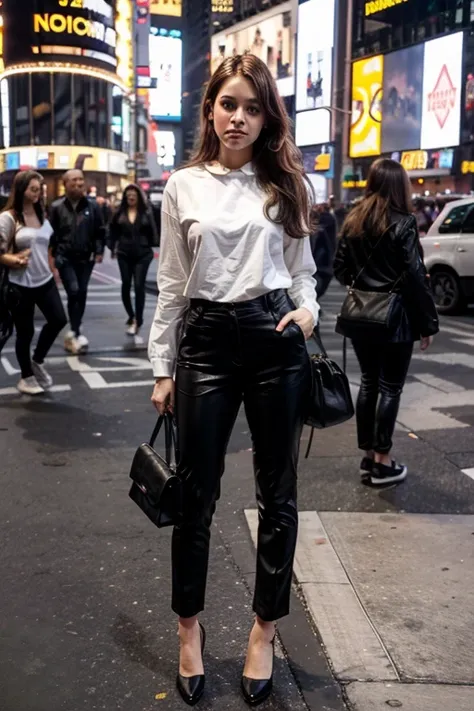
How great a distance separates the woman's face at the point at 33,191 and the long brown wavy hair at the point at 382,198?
3412 millimetres

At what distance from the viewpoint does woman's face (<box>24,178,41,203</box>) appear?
6.93 metres

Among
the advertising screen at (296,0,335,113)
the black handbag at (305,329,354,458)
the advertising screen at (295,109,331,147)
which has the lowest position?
the black handbag at (305,329,354,458)

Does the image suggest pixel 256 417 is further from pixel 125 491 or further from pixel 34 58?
pixel 34 58

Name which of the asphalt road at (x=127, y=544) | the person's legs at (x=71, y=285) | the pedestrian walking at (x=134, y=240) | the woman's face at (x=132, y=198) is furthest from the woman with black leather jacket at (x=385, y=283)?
the woman's face at (x=132, y=198)

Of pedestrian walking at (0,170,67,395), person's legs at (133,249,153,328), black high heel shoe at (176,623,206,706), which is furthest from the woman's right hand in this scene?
black high heel shoe at (176,623,206,706)

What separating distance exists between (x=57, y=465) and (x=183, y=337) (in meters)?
2.87

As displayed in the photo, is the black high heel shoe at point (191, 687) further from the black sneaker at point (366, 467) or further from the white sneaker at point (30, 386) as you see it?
the white sneaker at point (30, 386)

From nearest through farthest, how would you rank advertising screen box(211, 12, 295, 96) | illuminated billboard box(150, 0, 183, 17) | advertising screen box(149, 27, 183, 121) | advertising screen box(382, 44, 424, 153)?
1. advertising screen box(382, 44, 424, 153)
2. advertising screen box(211, 12, 295, 96)
3. advertising screen box(149, 27, 183, 121)
4. illuminated billboard box(150, 0, 183, 17)

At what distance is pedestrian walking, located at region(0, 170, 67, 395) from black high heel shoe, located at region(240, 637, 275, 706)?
4.70m

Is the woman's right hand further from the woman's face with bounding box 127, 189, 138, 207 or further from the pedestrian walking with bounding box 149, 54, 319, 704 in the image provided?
the pedestrian walking with bounding box 149, 54, 319, 704

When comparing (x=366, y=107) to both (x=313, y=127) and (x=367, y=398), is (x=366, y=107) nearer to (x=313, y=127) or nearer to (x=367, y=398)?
(x=313, y=127)

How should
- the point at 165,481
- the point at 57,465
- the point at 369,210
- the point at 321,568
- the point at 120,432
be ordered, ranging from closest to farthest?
the point at 165,481 < the point at 321,568 < the point at 369,210 < the point at 57,465 < the point at 120,432

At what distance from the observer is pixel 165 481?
2.63 meters

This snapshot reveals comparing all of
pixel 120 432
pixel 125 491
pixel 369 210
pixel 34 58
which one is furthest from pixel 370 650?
pixel 34 58
